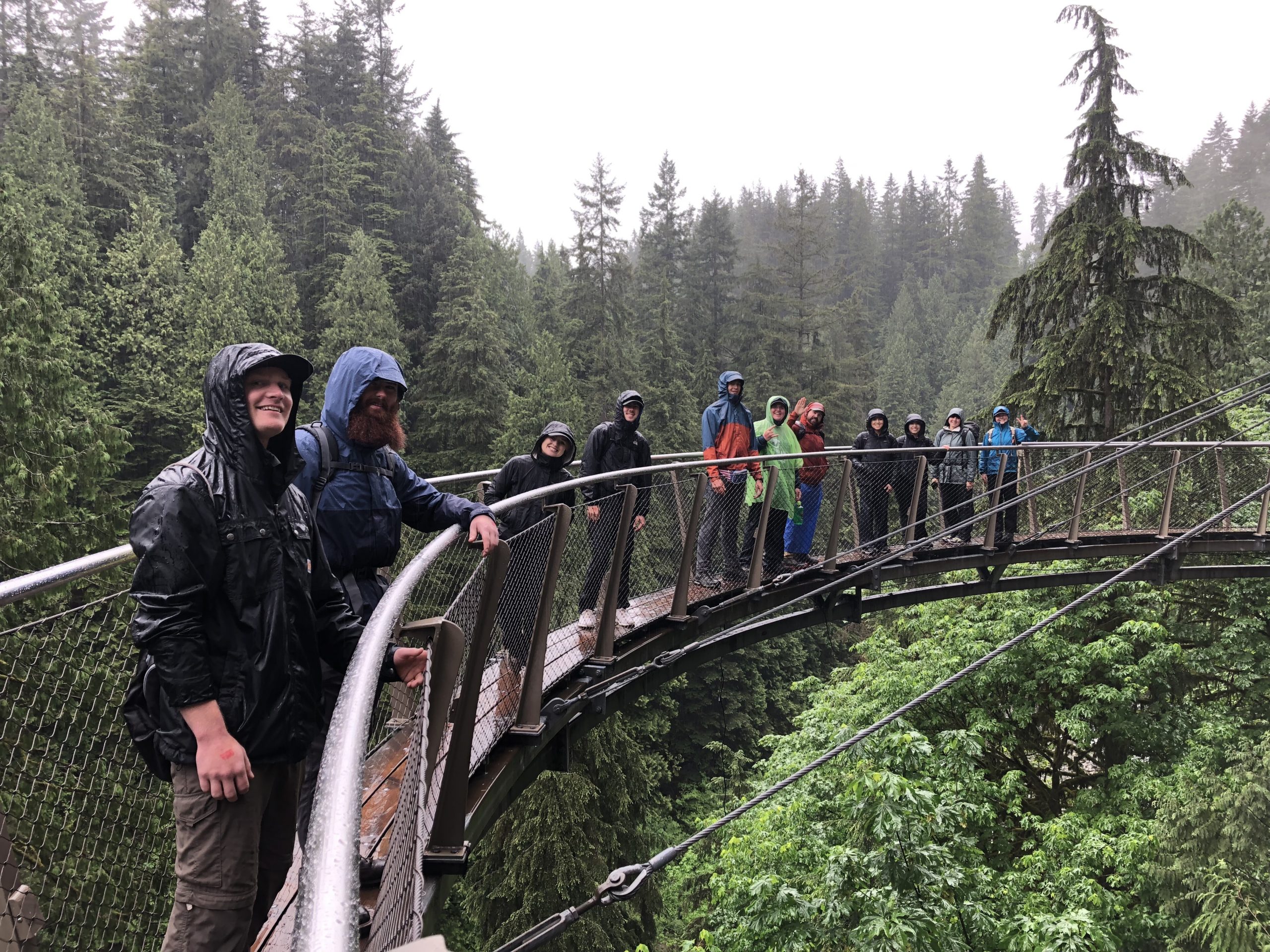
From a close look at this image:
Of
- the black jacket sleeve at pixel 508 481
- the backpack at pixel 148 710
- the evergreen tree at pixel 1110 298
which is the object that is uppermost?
the evergreen tree at pixel 1110 298

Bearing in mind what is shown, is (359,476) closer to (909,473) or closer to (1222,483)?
(909,473)

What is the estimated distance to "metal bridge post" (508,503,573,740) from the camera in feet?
13.0

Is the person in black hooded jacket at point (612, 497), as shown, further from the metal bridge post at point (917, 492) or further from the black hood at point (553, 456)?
the metal bridge post at point (917, 492)

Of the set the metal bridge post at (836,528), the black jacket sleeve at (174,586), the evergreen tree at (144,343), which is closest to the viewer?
the black jacket sleeve at (174,586)

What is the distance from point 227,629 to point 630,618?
4.08m

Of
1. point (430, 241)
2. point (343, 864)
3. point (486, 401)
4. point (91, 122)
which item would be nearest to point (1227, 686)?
point (343, 864)

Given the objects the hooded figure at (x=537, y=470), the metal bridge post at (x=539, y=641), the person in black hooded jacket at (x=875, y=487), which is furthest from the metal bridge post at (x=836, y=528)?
the metal bridge post at (x=539, y=641)

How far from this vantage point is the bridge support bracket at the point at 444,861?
9.55ft

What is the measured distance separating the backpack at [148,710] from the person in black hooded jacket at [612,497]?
2980mm

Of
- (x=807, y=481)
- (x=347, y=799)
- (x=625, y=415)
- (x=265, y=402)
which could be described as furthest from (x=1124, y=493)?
(x=347, y=799)

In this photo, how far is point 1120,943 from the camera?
9945 millimetres

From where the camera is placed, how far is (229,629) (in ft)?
5.95

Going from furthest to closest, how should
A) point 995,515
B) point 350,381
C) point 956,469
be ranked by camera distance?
point 956,469 → point 995,515 → point 350,381

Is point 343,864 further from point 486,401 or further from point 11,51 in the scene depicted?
point 11,51
